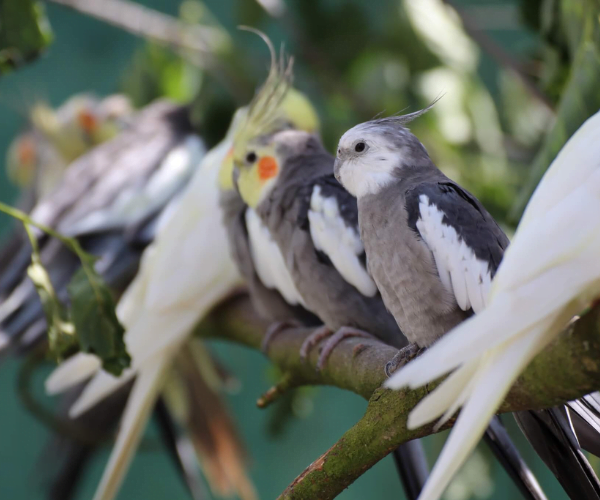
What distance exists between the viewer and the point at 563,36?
1003 millimetres

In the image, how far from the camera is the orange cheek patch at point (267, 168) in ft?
3.14

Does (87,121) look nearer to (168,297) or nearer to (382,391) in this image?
(168,297)

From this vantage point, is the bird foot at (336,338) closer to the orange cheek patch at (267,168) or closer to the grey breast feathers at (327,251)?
the grey breast feathers at (327,251)

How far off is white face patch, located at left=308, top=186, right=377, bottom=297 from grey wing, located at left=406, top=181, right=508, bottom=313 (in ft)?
0.78

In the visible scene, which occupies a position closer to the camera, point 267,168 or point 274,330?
point 267,168

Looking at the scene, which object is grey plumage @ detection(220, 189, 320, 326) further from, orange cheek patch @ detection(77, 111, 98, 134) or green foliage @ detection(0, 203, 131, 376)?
orange cheek patch @ detection(77, 111, 98, 134)

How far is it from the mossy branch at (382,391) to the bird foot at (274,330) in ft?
0.49

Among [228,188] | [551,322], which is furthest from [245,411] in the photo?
[551,322]

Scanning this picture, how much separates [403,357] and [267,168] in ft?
1.27

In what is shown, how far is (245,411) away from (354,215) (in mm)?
1783

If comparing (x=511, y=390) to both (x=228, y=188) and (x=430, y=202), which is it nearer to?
(x=430, y=202)

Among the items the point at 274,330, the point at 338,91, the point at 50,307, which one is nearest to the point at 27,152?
the point at 338,91

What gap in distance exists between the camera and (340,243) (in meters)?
0.87

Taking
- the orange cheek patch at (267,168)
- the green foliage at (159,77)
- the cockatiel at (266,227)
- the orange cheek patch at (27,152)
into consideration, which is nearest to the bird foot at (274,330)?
the cockatiel at (266,227)
